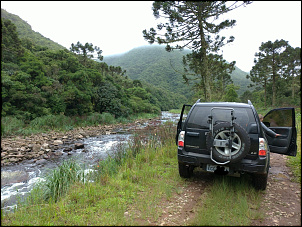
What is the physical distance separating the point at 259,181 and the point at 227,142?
1.29 metres

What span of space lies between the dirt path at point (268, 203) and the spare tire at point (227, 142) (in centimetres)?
97

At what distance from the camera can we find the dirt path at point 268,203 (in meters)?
2.91

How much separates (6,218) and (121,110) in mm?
29232

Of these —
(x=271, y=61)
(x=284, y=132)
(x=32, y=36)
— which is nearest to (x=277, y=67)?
(x=271, y=61)

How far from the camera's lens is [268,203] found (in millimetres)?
3477

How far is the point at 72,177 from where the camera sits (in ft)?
15.7

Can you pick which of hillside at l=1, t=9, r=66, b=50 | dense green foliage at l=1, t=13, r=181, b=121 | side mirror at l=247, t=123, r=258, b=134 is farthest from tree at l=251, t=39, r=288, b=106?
hillside at l=1, t=9, r=66, b=50

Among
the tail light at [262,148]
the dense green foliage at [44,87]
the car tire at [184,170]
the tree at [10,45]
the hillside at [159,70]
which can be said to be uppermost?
the hillside at [159,70]

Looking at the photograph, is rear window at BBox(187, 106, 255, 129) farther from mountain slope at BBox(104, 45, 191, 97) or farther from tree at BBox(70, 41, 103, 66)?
mountain slope at BBox(104, 45, 191, 97)

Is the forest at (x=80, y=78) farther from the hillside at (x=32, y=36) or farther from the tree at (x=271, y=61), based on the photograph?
the hillside at (x=32, y=36)

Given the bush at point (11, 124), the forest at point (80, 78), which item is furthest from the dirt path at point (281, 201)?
the bush at point (11, 124)

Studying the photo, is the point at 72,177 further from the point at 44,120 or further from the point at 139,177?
the point at 44,120

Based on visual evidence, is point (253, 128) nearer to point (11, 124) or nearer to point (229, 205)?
point (229, 205)

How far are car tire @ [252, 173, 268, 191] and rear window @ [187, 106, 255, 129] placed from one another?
1.08 metres
